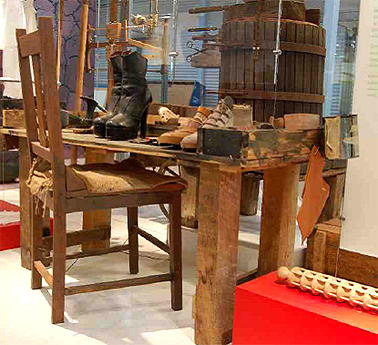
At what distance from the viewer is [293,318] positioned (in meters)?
1.57

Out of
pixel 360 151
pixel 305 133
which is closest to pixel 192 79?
pixel 305 133

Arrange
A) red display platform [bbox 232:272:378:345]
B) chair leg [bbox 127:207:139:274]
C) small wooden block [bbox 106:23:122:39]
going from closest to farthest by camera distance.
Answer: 1. red display platform [bbox 232:272:378:345]
2. chair leg [bbox 127:207:139:274]
3. small wooden block [bbox 106:23:122:39]

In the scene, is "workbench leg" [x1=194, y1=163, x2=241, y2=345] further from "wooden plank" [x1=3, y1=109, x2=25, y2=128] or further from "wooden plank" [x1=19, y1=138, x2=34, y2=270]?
"wooden plank" [x1=3, y1=109, x2=25, y2=128]

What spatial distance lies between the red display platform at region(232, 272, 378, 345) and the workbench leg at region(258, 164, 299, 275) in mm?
291

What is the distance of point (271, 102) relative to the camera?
6.46 ft

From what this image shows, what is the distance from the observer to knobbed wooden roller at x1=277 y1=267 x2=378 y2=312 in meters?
1.55

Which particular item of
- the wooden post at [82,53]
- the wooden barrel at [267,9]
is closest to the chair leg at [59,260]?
the wooden barrel at [267,9]

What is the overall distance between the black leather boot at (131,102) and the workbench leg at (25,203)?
69 cm

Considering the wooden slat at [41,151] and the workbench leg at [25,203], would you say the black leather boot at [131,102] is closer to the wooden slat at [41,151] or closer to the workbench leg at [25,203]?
the wooden slat at [41,151]

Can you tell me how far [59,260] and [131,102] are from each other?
70 centimetres

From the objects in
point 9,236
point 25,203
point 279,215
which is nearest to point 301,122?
point 279,215

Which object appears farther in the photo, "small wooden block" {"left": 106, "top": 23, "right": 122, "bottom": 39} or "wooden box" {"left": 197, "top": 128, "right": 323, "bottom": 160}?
"small wooden block" {"left": 106, "top": 23, "right": 122, "bottom": 39}

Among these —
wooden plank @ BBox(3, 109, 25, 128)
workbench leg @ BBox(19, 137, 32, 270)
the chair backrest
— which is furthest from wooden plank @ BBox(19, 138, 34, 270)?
the chair backrest

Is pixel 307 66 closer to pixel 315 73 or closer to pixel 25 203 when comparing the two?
pixel 315 73
